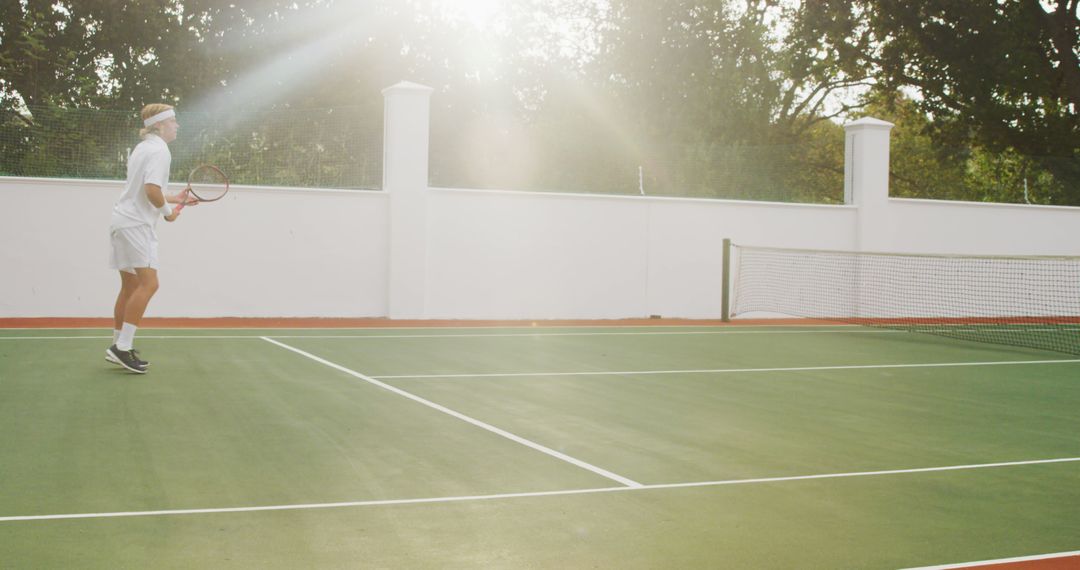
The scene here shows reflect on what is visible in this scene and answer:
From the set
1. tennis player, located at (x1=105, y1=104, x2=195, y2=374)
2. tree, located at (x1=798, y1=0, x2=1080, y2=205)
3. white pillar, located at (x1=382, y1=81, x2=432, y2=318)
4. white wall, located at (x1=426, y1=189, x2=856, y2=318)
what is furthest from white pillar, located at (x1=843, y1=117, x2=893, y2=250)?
tennis player, located at (x1=105, y1=104, x2=195, y2=374)

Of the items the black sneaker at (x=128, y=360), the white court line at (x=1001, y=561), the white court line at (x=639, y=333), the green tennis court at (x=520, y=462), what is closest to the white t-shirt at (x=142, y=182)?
the black sneaker at (x=128, y=360)

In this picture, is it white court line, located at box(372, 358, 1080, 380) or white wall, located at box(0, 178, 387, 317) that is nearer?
white court line, located at box(372, 358, 1080, 380)

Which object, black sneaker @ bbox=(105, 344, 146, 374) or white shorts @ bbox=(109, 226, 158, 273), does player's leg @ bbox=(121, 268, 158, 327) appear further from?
black sneaker @ bbox=(105, 344, 146, 374)

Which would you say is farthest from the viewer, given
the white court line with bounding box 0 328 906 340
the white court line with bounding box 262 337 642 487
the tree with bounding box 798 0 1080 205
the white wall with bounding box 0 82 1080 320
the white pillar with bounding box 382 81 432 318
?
the tree with bounding box 798 0 1080 205

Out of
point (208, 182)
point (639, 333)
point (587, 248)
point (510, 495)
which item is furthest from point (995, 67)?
point (510, 495)

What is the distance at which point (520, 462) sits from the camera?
5.22 m

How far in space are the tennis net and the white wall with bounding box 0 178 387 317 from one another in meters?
5.64

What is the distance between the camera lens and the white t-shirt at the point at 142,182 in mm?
7688

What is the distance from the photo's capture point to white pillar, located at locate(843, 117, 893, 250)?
1683 cm

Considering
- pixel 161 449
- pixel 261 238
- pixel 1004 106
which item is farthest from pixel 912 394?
pixel 1004 106

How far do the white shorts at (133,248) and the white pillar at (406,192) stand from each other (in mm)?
6115

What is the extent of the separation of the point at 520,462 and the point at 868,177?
12.9 m

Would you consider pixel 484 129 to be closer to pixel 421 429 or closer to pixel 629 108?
pixel 421 429

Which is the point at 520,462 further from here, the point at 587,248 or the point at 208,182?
the point at 587,248
